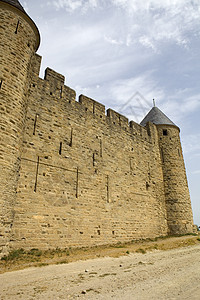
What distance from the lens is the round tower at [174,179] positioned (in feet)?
42.3

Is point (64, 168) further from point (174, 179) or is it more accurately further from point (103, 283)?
point (174, 179)

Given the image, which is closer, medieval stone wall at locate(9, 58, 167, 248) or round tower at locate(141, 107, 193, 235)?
medieval stone wall at locate(9, 58, 167, 248)

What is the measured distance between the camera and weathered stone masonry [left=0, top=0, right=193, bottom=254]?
6.66 metres

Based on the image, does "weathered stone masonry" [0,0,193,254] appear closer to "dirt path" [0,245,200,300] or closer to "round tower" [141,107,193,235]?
→ "round tower" [141,107,193,235]

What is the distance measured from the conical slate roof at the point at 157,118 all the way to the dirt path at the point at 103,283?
11.7 meters

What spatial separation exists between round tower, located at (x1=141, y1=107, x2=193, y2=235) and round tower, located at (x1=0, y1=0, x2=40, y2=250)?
9.84m

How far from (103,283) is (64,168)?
5279mm

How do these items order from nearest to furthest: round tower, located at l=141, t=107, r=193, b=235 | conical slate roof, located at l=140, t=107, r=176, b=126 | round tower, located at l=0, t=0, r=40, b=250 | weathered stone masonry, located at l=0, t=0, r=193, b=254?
round tower, located at l=0, t=0, r=40, b=250 < weathered stone masonry, located at l=0, t=0, r=193, b=254 < round tower, located at l=141, t=107, r=193, b=235 < conical slate roof, located at l=140, t=107, r=176, b=126

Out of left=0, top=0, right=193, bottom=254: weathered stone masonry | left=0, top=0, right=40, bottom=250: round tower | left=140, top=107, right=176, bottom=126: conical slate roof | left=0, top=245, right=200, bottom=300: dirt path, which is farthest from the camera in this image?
left=140, top=107, right=176, bottom=126: conical slate roof

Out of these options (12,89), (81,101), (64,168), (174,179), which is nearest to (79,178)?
(64,168)

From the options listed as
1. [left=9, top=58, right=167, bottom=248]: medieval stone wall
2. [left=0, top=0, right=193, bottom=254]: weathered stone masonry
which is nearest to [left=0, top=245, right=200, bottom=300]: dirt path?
[left=0, top=0, right=193, bottom=254]: weathered stone masonry

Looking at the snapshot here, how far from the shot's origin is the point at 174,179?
45.0ft

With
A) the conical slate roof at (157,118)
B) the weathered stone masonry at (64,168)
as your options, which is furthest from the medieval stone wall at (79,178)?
the conical slate roof at (157,118)

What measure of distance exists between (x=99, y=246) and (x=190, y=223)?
7.24 metres
